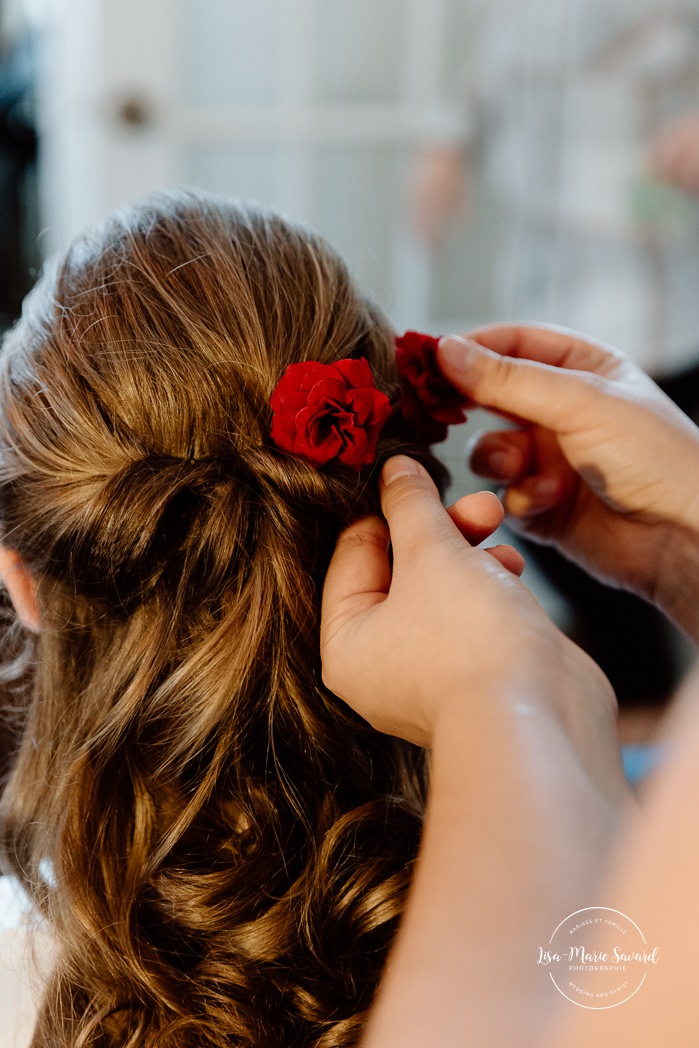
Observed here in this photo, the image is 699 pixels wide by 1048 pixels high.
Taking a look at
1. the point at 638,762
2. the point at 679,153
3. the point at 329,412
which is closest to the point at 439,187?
the point at 679,153

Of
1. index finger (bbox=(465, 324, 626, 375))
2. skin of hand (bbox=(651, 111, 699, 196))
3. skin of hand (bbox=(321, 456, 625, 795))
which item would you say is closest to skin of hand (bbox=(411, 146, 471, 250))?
skin of hand (bbox=(651, 111, 699, 196))

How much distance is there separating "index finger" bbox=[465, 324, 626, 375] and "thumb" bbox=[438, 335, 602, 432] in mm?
104

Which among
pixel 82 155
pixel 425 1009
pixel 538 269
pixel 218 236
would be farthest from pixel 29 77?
pixel 425 1009

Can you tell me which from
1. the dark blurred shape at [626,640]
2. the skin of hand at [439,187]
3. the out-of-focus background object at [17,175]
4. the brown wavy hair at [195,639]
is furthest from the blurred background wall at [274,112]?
the brown wavy hair at [195,639]

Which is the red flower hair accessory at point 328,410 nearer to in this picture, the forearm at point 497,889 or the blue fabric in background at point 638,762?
the forearm at point 497,889

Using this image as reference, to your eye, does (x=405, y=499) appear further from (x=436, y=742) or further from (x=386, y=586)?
(x=436, y=742)

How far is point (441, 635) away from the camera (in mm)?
620

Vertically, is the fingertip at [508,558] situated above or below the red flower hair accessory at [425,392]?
below

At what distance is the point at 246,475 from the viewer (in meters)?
0.73

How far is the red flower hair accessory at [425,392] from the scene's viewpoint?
0.86 metres

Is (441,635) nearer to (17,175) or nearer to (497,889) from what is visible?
(497,889)

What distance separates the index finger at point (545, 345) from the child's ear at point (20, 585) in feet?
1.86

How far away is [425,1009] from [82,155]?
1804mm

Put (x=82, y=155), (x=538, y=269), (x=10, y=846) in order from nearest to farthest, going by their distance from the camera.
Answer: (x=10, y=846) < (x=82, y=155) < (x=538, y=269)
